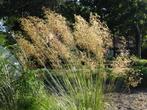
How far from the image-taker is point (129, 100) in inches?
348

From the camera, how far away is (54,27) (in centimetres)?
553

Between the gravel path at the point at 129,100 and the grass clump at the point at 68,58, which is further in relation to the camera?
the gravel path at the point at 129,100

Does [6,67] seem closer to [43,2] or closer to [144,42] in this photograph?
[43,2]

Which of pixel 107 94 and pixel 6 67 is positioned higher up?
pixel 6 67

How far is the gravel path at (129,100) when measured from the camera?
7922 millimetres

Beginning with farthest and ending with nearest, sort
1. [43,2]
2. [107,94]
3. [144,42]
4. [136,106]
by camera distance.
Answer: [144,42]
[43,2]
[136,106]
[107,94]

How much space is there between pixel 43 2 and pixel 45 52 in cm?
1391

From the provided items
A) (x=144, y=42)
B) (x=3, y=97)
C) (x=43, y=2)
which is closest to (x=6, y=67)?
(x=3, y=97)

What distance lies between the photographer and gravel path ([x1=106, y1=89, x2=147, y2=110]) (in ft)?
26.0

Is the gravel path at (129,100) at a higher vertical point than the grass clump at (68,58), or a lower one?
lower

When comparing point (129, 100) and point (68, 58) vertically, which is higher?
point (68, 58)

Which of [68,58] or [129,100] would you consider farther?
[129,100]

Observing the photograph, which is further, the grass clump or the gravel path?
the gravel path

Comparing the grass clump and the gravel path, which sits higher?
the grass clump
